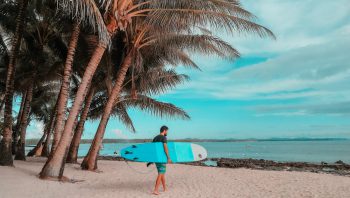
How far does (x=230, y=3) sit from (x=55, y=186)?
21.2 ft

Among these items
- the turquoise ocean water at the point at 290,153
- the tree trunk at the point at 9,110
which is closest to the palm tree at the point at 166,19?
the tree trunk at the point at 9,110

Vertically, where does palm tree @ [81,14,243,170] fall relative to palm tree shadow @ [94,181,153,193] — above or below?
above

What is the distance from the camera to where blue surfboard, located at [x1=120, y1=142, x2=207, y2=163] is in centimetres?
791

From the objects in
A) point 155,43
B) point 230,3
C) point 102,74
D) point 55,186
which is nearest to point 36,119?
point 102,74

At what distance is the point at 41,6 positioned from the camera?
12.6 m

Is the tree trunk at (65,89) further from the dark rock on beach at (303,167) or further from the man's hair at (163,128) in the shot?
the dark rock on beach at (303,167)

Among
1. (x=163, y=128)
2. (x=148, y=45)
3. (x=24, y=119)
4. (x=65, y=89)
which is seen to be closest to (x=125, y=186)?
(x=163, y=128)

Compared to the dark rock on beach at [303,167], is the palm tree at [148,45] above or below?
above

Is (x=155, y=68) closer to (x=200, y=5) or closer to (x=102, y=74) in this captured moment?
(x=102, y=74)

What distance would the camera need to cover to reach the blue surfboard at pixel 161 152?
791 centimetres

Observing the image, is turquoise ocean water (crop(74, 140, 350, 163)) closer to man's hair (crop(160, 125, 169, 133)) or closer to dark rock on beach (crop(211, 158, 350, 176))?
dark rock on beach (crop(211, 158, 350, 176))

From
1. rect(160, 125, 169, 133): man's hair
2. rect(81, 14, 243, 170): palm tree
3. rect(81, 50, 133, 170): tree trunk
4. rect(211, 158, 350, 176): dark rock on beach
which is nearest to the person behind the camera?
rect(160, 125, 169, 133): man's hair

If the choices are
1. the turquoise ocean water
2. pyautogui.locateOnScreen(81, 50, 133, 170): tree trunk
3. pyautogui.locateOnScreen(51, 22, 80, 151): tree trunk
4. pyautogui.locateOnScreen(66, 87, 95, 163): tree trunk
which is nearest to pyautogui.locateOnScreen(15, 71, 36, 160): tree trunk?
pyautogui.locateOnScreen(66, 87, 95, 163): tree trunk

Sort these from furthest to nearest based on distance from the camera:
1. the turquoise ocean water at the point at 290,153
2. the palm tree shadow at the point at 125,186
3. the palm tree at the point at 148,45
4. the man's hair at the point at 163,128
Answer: the turquoise ocean water at the point at 290,153 < the palm tree at the point at 148,45 < the palm tree shadow at the point at 125,186 < the man's hair at the point at 163,128
